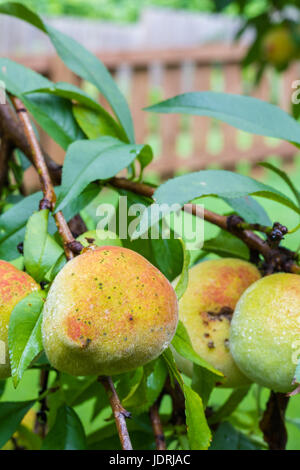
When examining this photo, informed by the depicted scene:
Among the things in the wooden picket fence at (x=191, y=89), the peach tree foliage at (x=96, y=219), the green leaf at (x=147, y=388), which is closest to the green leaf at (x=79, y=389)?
the peach tree foliage at (x=96, y=219)

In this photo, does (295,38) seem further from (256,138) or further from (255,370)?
(256,138)

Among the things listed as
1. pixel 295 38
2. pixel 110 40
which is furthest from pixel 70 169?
pixel 110 40

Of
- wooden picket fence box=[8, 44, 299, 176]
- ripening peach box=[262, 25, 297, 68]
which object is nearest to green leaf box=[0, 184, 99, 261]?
ripening peach box=[262, 25, 297, 68]

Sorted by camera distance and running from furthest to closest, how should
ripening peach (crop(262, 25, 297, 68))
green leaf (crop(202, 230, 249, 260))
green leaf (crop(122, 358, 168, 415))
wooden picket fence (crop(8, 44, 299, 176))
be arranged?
wooden picket fence (crop(8, 44, 299, 176)) < ripening peach (crop(262, 25, 297, 68)) < green leaf (crop(202, 230, 249, 260)) < green leaf (crop(122, 358, 168, 415))

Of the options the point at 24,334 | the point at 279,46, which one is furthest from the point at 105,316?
the point at 279,46

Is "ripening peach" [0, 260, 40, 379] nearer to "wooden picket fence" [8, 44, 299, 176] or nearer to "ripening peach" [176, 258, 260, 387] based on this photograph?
"ripening peach" [176, 258, 260, 387]
